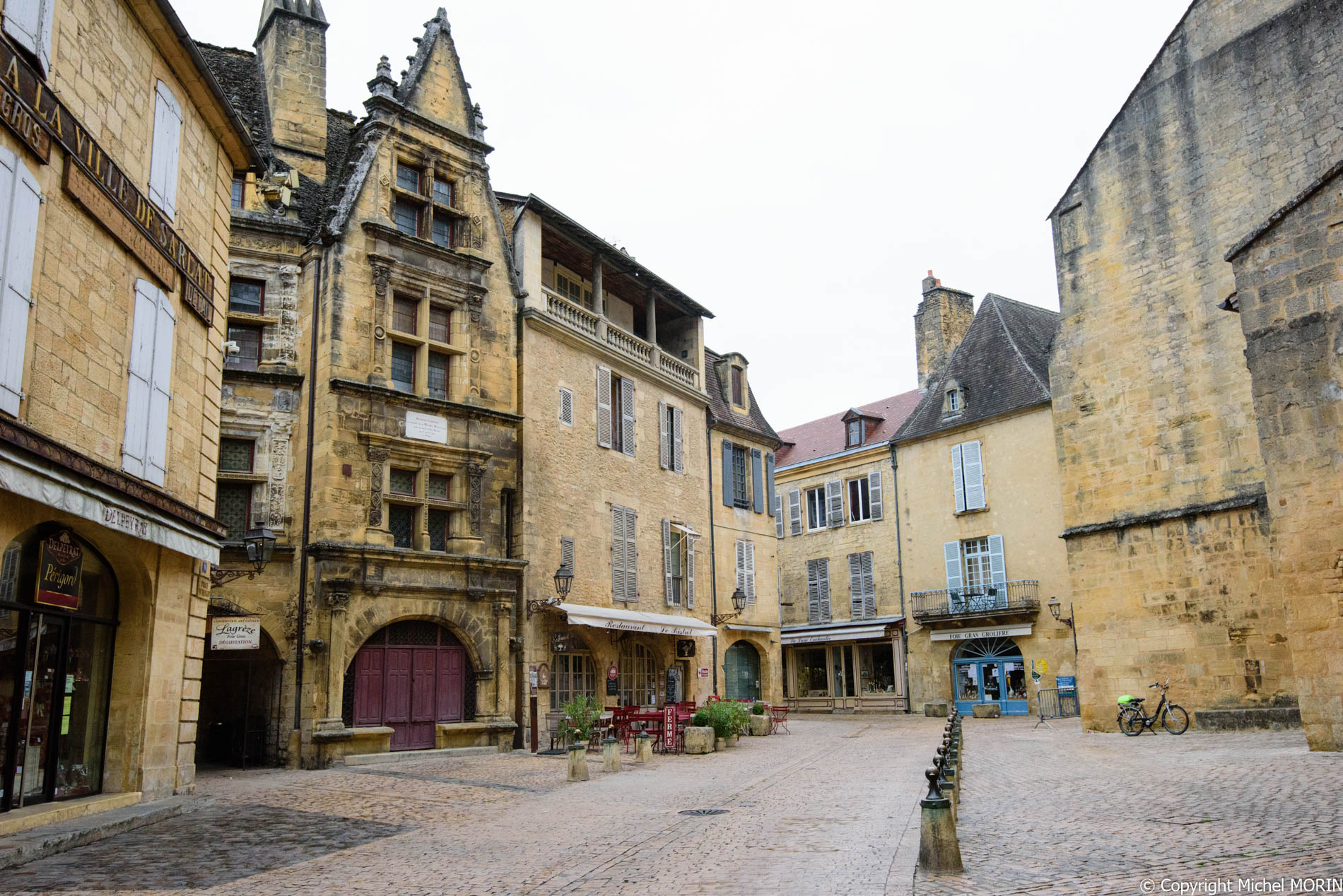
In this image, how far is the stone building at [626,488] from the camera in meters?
18.4

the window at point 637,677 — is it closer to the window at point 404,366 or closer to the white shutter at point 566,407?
the white shutter at point 566,407

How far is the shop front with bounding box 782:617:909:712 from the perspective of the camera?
29766mm

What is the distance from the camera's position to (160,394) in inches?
372

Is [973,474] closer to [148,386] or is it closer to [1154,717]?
[1154,717]

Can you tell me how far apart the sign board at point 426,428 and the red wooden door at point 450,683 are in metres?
3.49

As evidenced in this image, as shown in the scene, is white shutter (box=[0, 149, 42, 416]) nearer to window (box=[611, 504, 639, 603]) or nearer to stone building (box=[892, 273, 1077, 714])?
window (box=[611, 504, 639, 603])

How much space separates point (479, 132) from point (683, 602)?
34.8ft

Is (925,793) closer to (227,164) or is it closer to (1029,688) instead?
(227,164)

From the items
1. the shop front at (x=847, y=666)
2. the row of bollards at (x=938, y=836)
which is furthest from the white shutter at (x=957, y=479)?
the row of bollards at (x=938, y=836)

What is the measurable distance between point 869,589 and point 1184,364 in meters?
15.3

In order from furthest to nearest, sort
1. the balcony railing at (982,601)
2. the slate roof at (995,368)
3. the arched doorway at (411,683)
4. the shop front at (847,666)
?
the shop front at (847,666) < the slate roof at (995,368) < the balcony railing at (982,601) < the arched doorway at (411,683)

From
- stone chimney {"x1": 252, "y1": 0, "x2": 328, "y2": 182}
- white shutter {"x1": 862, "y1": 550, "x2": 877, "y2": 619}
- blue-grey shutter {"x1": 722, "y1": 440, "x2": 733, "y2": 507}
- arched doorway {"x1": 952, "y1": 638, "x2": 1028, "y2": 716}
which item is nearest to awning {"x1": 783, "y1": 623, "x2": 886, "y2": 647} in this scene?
white shutter {"x1": 862, "y1": 550, "x2": 877, "y2": 619}

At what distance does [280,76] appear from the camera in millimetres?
17297

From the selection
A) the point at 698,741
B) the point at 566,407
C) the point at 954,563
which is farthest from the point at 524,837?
the point at 954,563
